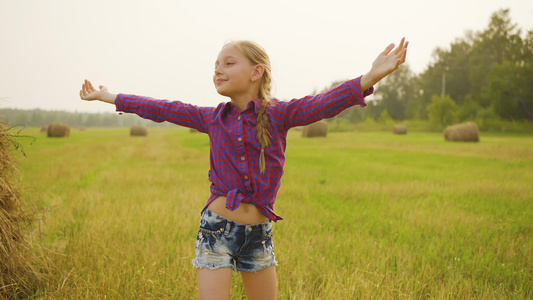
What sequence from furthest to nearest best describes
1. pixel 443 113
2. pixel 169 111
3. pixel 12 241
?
1. pixel 443 113
2. pixel 12 241
3. pixel 169 111

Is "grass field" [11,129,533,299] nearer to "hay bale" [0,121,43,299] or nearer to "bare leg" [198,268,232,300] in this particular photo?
"hay bale" [0,121,43,299]

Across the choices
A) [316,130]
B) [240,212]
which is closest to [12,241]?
[240,212]

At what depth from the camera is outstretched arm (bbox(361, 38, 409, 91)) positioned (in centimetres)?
189

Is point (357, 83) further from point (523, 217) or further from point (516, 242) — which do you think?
point (523, 217)

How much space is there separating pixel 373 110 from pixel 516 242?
86923 millimetres

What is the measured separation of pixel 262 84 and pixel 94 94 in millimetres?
1259

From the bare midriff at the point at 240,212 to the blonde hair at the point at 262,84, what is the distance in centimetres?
27

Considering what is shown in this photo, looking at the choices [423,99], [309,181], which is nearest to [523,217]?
[309,181]

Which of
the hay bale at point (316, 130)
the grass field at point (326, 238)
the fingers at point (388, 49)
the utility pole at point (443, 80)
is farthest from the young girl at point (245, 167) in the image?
the utility pole at point (443, 80)

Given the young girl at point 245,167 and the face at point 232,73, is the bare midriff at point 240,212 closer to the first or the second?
the young girl at point 245,167

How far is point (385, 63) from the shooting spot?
1.93 metres

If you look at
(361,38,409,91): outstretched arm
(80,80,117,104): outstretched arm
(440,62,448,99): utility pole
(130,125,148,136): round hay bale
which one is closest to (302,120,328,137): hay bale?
(130,125,148,136): round hay bale

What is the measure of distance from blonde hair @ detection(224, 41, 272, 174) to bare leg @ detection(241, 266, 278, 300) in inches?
26.7

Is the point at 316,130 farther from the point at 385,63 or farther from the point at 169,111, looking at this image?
the point at 385,63
